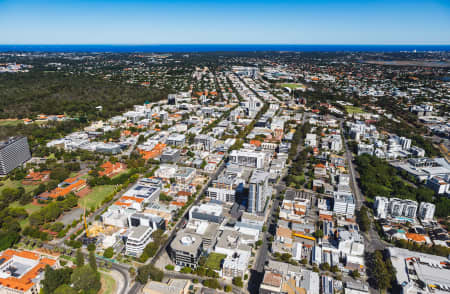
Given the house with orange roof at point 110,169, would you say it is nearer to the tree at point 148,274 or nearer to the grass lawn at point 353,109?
the tree at point 148,274

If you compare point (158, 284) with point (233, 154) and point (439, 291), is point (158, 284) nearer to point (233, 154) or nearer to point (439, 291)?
point (439, 291)

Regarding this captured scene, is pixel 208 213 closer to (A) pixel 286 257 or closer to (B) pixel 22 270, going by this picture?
(A) pixel 286 257

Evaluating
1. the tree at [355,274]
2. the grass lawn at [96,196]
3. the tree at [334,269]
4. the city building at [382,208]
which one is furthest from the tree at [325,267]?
the grass lawn at [96,196]

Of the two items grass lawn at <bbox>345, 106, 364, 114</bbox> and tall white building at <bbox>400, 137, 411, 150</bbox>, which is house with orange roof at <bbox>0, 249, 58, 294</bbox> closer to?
tall white building at <bbox>400, 137, 411, 150</bbox>

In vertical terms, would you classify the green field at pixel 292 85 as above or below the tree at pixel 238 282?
above

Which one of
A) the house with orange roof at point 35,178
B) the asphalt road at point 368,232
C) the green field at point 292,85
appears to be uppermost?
the green field at point 292,85

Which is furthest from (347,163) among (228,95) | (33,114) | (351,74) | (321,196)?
(351,74)
